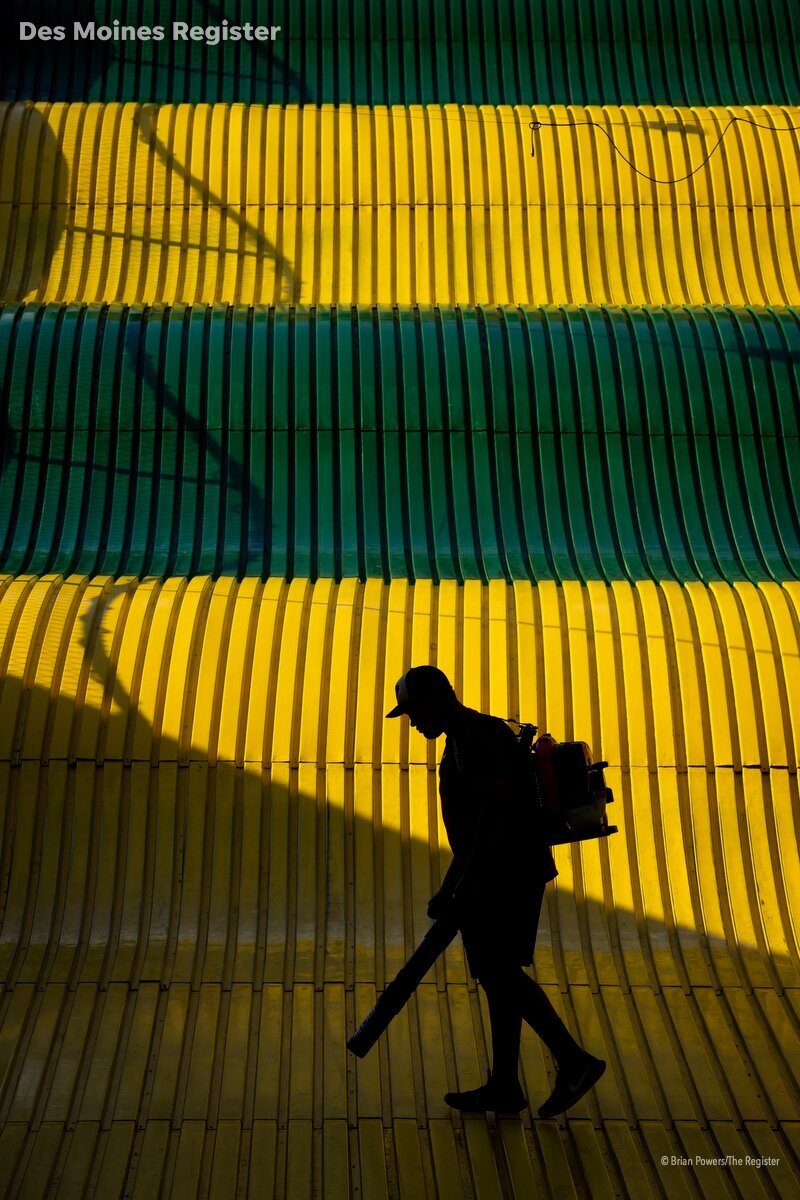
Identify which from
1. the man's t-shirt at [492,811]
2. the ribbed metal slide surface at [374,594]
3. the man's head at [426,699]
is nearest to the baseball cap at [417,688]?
the man's head at [426,699]

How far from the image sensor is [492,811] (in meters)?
4.60

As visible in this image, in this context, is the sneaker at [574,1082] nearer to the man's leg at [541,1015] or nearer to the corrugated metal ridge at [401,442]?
the man's leg at [541,1015]

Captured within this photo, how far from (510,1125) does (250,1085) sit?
1067mm

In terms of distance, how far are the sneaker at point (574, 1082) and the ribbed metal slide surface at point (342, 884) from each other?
141mm

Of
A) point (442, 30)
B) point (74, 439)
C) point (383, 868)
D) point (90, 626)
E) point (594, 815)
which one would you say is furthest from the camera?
point (442, 30)

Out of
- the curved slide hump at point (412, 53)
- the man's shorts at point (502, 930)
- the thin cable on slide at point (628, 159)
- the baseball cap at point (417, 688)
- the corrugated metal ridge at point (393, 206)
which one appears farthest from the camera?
the curved slide hump at point (412, 53)

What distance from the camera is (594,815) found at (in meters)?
4.65

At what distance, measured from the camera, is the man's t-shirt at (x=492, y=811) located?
4.60m

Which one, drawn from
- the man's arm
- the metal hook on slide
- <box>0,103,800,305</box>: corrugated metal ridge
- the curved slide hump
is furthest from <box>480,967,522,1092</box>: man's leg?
the curved slide hump

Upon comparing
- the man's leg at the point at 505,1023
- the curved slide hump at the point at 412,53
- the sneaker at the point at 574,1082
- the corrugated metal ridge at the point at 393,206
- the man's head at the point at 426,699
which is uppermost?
the curved slide hump at the point at 412,53

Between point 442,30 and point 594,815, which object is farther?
point 442,30

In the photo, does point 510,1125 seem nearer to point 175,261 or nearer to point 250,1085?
point 250,1085

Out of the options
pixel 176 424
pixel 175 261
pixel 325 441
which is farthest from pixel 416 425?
pixel 175 261

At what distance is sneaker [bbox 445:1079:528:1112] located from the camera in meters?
4.97
